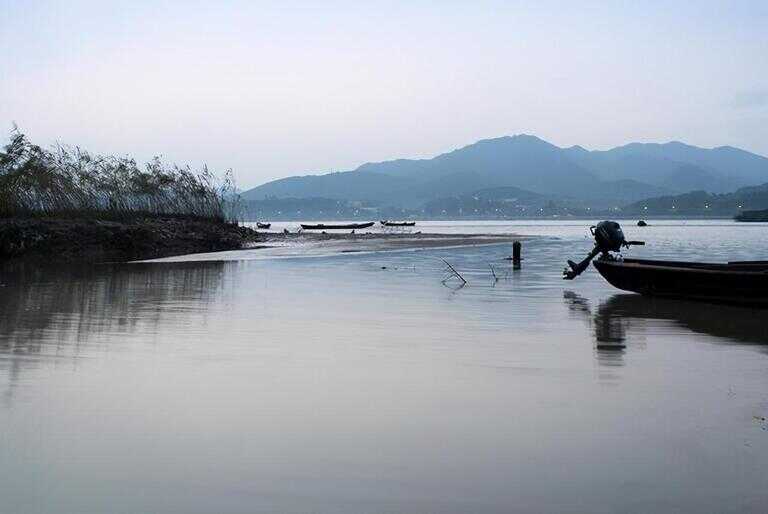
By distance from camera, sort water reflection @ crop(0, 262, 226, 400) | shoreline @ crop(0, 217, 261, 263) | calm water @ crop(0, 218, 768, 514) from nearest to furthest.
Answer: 1. calm water @ crop(0, 218, 768, 514)
2. water reflection @ crop(0, 262, 226, 400)
3. shoreline @ crop(0, 217, 261, 263)

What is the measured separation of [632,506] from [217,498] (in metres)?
2.62

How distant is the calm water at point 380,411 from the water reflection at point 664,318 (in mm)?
142

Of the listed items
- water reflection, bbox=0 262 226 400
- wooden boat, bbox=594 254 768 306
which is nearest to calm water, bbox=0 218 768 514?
water reflection, bbox=0 262 226 400

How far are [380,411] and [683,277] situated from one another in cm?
1362

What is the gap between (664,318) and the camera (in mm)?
16734

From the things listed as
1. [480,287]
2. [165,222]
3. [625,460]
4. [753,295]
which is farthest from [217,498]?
[165,222]

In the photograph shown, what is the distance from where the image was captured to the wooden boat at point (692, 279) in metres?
18.1

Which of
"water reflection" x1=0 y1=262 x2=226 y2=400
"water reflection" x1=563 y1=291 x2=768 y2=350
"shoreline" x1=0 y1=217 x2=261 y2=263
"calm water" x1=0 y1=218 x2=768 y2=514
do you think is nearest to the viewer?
"calm water" x1=0 y1=218 x2=768 y2=514

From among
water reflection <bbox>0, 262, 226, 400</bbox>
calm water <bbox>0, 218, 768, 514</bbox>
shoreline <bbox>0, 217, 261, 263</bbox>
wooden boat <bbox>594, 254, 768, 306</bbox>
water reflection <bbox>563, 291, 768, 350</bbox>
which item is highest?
shoreline <bbox>0, 217, 261, 263</bbox>

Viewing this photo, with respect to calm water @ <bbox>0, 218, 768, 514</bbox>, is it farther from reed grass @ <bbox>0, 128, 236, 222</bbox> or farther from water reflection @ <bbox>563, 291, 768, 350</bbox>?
reed grass @ <bbox>0, 128, 236, 222</bbox>

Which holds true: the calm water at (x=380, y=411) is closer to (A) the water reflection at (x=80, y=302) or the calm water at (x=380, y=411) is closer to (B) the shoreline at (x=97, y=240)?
(A) the water reflection at (x=80, y=302)

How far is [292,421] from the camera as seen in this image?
7648 mm

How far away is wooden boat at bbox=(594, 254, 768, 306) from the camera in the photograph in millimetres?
18094

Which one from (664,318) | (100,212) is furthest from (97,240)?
Answer: (664,318)
